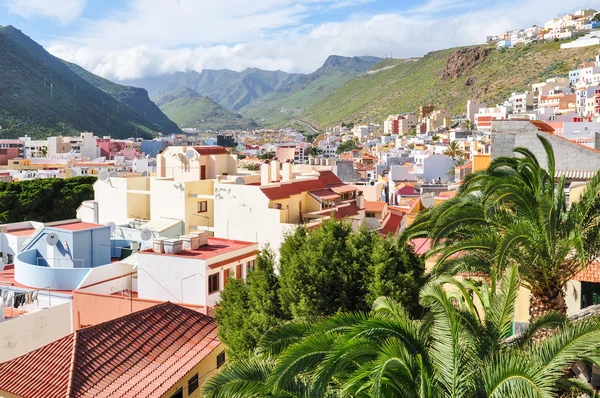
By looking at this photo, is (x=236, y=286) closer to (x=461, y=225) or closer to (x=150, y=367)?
(x=150, y=367)

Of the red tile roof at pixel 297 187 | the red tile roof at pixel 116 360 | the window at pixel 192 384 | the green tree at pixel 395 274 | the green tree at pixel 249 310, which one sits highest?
the red tile roof at pixel 297 187

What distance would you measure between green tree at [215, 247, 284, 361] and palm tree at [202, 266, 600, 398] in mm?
5266

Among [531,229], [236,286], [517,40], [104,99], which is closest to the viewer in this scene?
[531,229]

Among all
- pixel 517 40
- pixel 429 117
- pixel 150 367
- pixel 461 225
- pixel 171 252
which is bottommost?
pixel 150 367

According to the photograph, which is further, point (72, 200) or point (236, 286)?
point (72, 200)

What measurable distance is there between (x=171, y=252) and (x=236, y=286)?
5.88 m

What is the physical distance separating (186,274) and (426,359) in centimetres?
1336

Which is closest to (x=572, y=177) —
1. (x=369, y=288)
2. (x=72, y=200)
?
(x=369, y=288)

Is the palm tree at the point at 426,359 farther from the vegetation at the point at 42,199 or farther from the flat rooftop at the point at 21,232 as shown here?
the vegetation at the point at 42,199

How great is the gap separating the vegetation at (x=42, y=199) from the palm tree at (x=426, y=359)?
147 feet

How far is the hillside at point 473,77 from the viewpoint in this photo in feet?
413

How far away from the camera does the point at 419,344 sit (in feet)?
21.1

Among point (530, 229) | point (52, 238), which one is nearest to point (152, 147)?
→ point (52, 238)

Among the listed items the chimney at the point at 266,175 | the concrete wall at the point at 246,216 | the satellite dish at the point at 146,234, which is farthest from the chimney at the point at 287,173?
the satellite dish at the point at 146,234
